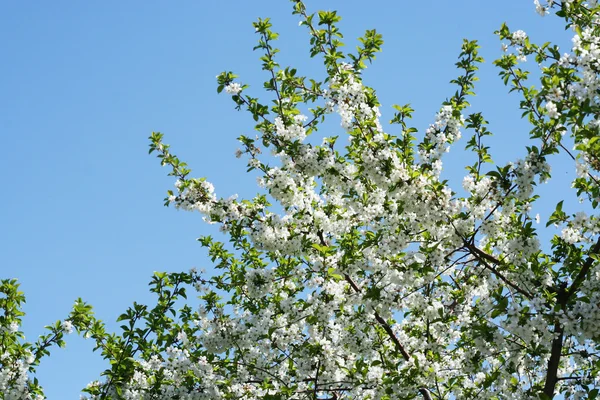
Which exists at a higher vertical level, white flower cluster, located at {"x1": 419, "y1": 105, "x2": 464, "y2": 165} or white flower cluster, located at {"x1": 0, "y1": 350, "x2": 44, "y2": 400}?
white flower cluster, located at {"x1": 419, "y1": 105, "x2": 464, "y2": 165}

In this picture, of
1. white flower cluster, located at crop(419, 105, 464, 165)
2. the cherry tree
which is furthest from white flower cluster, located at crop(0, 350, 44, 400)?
white flower cluster, located at crop(419, 105, 464, 165)

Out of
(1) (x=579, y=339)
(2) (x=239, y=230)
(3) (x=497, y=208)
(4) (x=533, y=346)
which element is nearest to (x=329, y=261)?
(2) (x=239, y=230)

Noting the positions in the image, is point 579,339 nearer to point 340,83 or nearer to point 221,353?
point 340,83

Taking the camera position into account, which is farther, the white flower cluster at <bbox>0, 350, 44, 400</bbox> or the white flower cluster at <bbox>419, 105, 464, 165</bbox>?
the white flower cluster at <bbox>0, 350, 44, 400</bbox>

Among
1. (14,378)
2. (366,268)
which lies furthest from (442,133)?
(14,378)

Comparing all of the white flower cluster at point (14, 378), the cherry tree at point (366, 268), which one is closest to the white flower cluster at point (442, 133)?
the cherry tree at point (366, 268)

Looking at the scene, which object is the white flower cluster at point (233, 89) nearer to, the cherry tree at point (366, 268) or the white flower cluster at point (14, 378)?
the cherry tree at point (366, 268)

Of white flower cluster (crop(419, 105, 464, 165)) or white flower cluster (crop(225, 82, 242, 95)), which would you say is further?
white flower cluster (crop(225, 82, 242, 95))

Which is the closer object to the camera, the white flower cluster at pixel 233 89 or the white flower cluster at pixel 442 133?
the white flower cluster at pixel 442 133

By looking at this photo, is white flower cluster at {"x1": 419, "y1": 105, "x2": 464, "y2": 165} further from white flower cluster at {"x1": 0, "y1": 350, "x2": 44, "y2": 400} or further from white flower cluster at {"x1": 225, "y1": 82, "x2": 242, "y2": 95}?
white flower cluster at {"x1": 0, "y1": 350, "x2": 44, "y2": 400}

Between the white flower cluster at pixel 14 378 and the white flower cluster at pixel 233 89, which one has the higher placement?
the white flower cluster at pixel 233 89

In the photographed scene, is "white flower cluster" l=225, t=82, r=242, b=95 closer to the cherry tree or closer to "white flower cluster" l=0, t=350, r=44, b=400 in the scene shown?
the cherry tree

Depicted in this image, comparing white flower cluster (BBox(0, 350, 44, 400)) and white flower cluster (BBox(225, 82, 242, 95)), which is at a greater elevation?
white flower cluster (BBox(225, 82, 242, 95))

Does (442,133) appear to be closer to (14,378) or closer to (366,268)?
(366,268)
